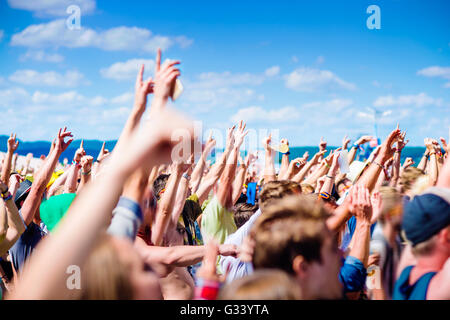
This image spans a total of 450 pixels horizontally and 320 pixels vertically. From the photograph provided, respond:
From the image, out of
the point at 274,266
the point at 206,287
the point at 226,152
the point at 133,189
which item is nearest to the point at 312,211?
the point at 274,266

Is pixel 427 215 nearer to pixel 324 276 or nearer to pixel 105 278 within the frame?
pixel 324 276

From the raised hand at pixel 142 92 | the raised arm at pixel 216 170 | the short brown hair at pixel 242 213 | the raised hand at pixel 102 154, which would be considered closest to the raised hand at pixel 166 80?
the raised hand at pixel 142 92

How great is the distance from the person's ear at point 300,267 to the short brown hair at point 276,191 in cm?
125

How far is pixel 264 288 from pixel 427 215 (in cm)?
94

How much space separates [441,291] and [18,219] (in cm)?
267

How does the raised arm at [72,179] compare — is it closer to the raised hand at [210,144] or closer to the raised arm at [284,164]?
the raised hand at [210,144]

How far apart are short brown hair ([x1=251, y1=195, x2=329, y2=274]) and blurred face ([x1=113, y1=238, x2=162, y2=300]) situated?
1.62 ft

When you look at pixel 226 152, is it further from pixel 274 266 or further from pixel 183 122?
pixel 183 122

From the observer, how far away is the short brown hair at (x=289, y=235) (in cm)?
155

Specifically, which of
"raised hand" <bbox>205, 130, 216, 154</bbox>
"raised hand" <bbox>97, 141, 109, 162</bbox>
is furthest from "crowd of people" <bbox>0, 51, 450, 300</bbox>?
"raised hand" <bbox>97, 141, 109, 162</bbox>

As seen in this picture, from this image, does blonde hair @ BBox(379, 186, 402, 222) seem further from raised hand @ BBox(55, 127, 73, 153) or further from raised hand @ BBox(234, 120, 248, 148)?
raised hand @ BBox(55, 127, 73, 153)

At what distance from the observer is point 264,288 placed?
129 cm
